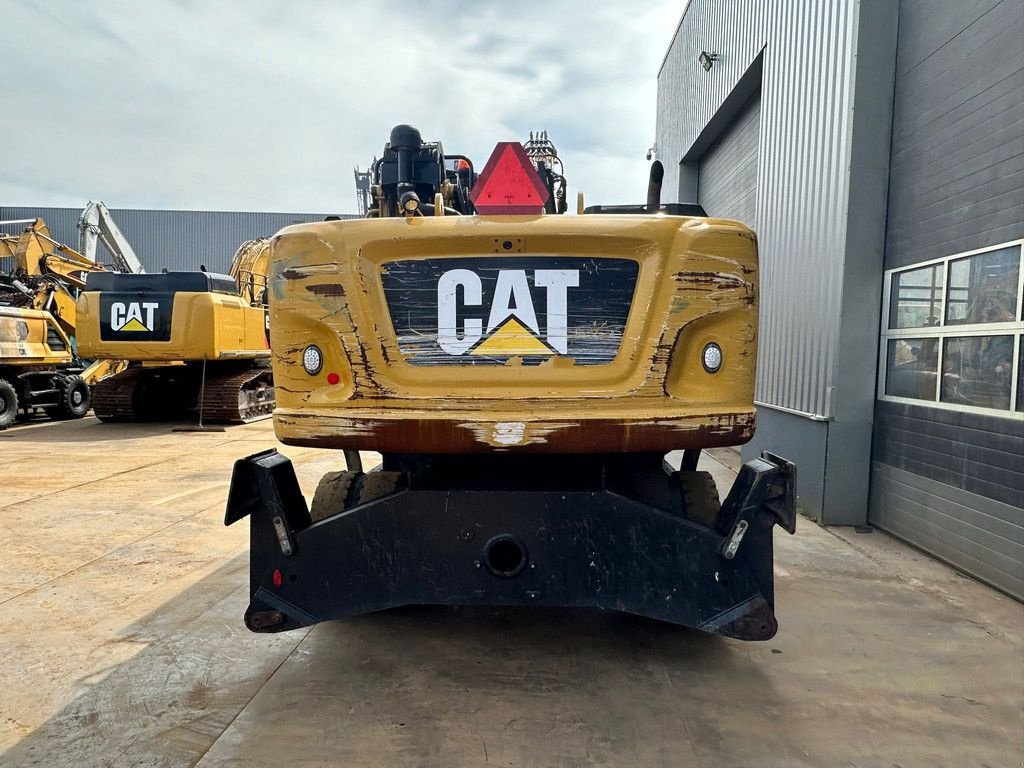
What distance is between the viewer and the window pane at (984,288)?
430cm

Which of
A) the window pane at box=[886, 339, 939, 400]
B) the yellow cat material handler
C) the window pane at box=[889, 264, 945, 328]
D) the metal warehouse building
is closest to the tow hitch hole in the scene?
the metal warehouse building

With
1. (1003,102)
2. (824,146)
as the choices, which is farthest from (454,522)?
(824,146)

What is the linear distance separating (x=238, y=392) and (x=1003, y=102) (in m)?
11.3

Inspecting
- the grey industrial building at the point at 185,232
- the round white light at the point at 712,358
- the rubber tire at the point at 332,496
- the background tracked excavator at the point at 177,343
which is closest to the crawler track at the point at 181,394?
the background tracked excavator at the point at 177,343

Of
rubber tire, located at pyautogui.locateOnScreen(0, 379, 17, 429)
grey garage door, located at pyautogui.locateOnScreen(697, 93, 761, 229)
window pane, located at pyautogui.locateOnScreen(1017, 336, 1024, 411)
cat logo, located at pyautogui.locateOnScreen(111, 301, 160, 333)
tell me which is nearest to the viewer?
window pane, located at pyautogui.locateOnScreen(1017, 336, 1024, 411)

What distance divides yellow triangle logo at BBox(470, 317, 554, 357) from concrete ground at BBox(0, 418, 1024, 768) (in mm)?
1438

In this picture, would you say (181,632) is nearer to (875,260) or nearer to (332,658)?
(332,658)

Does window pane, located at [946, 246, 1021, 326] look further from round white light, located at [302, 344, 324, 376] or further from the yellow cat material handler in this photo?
the yellow cat material handler

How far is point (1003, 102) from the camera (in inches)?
174

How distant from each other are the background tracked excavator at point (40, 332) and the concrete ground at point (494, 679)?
896 centimetres

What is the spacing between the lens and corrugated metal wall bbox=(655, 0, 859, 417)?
5.91 meters

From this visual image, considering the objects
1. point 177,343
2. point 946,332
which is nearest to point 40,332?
point 177,343

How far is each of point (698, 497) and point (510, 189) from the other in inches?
73.5

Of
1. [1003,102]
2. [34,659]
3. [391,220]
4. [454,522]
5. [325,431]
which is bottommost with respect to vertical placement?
[34,659]
